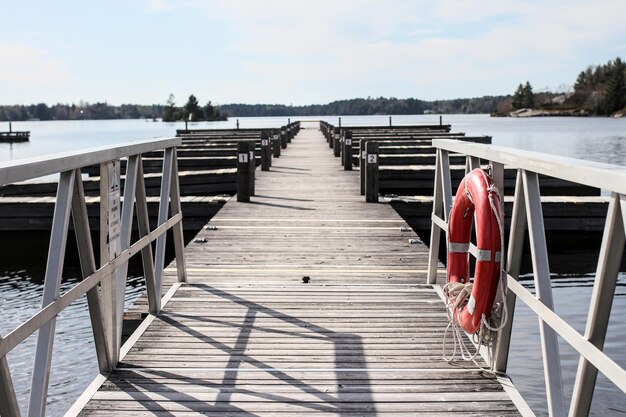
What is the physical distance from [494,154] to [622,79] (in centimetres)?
16542

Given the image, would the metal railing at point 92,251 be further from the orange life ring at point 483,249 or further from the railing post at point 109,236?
the orange life ring at point 483,249

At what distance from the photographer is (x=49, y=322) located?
308 cm

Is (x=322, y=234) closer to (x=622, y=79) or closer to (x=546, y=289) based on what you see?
(x=546, y=289)

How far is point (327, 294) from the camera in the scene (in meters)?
6.25

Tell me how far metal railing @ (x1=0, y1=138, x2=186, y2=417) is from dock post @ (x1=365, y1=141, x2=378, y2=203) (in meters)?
6.73

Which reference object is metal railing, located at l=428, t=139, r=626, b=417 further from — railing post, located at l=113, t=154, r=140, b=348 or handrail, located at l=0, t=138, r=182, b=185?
Result: railing post, located at l=113, t=154, r=140, b=348

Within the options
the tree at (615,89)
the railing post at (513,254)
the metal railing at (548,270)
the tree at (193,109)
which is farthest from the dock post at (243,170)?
the tree at (615,89)

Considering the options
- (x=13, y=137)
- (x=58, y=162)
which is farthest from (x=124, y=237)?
(x=13, y=137)

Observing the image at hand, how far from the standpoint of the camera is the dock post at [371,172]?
12.6 metres

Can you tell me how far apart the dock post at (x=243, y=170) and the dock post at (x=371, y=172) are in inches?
83.4

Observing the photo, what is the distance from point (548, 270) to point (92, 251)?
2223mm

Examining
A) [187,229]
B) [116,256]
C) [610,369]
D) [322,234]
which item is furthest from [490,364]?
[187,229]

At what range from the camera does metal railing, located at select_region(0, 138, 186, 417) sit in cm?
281

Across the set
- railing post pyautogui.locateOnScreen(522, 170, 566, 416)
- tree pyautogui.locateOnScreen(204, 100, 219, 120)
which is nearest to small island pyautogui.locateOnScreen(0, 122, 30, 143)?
tree pyautogui.locateOnScreen(204, 100, 219, 120)
